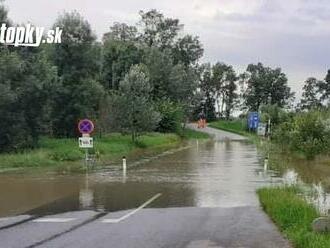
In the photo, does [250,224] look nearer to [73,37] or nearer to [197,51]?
[73,37]

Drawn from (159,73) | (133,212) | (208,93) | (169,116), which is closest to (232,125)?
(208,93)

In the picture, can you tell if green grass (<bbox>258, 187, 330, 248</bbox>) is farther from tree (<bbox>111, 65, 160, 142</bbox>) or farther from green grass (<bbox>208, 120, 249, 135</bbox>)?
green grass (<bbox>208, 120, 249, 135</bbox>)

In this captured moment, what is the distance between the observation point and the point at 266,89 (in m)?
143

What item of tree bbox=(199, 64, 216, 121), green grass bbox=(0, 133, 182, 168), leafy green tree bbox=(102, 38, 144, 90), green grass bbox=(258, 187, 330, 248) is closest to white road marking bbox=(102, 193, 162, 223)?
green grass bbox=(258, 187, 330, 248)

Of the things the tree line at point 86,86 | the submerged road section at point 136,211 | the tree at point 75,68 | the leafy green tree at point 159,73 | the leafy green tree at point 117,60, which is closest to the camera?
the submerged road section at point 136,211

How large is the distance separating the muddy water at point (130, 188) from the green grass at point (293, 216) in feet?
2.82

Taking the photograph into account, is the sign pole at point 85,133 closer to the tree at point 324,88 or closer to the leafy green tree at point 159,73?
the leafy green tree at point 159,73

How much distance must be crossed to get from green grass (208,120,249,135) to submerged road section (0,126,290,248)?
9142 centimetres

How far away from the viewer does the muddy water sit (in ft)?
61.5

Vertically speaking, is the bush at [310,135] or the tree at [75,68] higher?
the tree at [75,68]

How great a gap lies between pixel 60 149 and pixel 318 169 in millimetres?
15187

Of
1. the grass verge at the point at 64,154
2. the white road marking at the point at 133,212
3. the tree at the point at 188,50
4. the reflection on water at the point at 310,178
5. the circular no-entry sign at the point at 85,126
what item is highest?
the tree at the point at 188,50

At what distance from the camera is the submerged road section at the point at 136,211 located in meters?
12.8

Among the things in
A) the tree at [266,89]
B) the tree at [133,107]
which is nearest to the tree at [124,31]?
the tree at [266,89]
